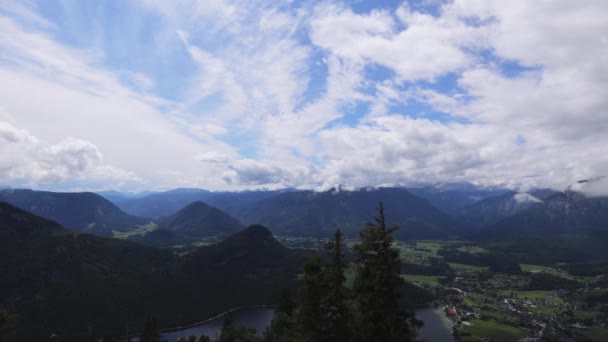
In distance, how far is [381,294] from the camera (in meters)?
29.4

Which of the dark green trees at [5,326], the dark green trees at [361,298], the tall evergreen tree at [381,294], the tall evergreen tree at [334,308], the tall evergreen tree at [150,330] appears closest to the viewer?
the tall evergreen tree at [381,294]

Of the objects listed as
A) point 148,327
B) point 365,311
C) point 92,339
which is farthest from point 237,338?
point 92,339

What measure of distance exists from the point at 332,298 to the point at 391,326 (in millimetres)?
7431

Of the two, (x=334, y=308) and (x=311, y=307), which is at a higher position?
(x=334, y=308)

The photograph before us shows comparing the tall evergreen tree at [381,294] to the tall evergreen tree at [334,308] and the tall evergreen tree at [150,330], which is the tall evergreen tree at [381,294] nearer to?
the tall evergreen tree at [334,308]

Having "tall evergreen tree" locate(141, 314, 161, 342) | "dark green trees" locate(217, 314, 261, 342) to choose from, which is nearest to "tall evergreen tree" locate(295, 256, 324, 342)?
"dark green trees" locate(217, 314, 261, 342)

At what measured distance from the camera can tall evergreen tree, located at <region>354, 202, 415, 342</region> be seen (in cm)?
2916

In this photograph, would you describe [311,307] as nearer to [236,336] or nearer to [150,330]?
[150,330]

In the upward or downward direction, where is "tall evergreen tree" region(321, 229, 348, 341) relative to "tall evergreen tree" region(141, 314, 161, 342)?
upward

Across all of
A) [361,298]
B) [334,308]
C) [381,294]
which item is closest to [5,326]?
[334,308]

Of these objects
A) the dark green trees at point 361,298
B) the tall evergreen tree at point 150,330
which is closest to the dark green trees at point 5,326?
the tall evergreen tree at point 150,330

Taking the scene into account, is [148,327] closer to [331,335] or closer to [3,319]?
[3,319]

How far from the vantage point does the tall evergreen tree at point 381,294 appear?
29156 millimetres

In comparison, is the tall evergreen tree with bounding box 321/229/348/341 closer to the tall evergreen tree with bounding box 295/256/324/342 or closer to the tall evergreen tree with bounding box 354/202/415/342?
the tall evergreen tree with bounding box 295/256/324/342
